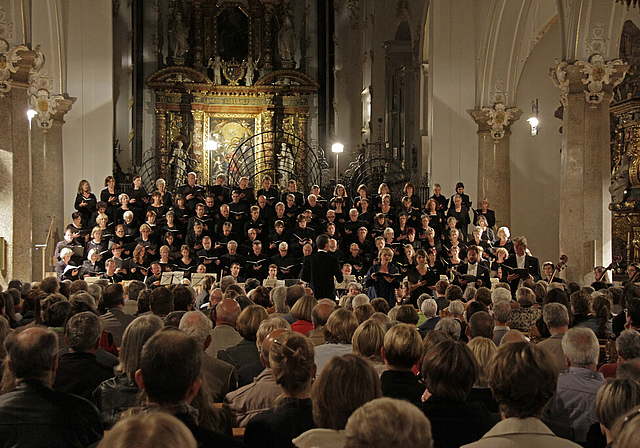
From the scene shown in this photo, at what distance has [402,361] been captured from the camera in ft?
12.4

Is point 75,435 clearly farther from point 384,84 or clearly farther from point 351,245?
point 384,84

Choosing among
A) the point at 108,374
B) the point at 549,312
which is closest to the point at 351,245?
the point at 549,312

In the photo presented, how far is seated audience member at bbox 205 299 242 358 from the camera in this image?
18.1ft

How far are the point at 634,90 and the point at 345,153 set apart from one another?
1154 cm

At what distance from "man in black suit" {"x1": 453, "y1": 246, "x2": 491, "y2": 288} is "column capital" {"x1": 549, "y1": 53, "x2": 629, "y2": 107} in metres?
3.13

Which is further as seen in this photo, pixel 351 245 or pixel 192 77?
pixel 192 77

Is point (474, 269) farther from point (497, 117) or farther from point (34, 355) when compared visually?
point (34, 355)

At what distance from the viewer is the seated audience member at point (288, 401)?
9.88 ft

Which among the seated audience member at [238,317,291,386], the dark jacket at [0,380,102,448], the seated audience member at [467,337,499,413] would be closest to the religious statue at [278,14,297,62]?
the seated audience member at [238,317,291,386]

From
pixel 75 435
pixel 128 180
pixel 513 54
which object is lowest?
pixel 75 435

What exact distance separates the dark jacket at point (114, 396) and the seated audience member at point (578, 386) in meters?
2.06

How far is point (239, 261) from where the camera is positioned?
1327 cm

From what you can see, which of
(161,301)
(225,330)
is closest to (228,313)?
(225,330)

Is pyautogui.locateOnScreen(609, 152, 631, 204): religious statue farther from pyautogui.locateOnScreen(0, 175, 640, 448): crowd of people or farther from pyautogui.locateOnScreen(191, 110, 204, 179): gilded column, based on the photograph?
pyautogui.locateOnScreen(191, 110, 204, 179): gilded column
